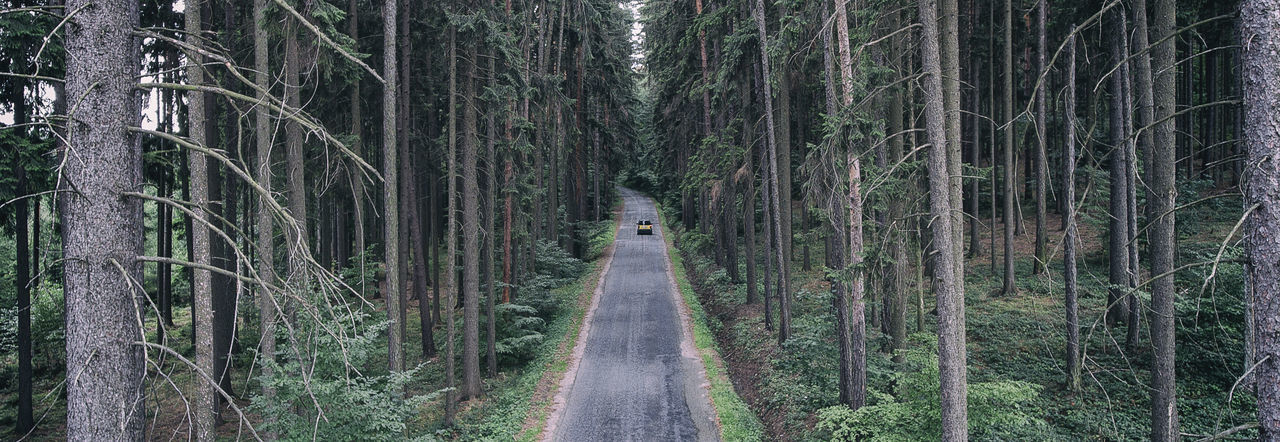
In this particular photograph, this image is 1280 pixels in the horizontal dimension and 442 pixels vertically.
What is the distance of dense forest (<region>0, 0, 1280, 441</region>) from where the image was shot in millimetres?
4004

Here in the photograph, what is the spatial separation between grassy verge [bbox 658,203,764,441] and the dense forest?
0.40 ft

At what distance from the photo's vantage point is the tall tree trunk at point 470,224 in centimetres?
1502

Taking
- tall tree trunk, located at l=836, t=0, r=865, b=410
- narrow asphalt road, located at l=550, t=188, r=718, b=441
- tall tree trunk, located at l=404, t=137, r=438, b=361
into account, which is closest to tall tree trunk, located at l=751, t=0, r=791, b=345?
narrow asphalt road, located at l=550, t=188, r=718, b=441

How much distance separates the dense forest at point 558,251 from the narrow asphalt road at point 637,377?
704mm

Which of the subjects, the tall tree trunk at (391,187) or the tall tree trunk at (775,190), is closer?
the tall tree trunk at (391,187)

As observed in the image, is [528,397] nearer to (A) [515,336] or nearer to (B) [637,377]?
(B) [637,377]

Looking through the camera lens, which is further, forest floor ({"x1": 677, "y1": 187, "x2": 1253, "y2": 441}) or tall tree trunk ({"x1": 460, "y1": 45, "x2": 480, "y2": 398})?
tall tree trunk ({"x1": 460, "y1": 45, "x2": 480, "y2": 398})

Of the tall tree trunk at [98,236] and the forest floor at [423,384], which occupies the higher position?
the tall tree trunk at [98,236]

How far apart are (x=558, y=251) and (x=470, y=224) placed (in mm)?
14086

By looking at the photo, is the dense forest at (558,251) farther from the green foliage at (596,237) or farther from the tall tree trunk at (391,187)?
the green foliage at (596,237)

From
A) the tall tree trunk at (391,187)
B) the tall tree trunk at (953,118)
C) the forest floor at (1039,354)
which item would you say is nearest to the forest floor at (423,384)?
the tall tree trunk at (391,187)

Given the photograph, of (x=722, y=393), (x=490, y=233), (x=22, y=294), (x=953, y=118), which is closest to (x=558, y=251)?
(x=490, y=233)

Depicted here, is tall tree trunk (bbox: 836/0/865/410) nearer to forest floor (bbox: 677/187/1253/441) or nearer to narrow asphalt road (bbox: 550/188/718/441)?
forest floor (bbox: 677/187/1253/441)

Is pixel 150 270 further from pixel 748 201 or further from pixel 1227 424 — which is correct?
pixel 1227 424
